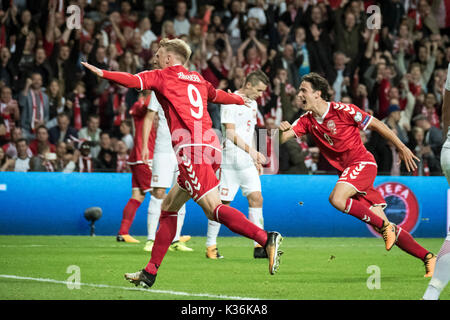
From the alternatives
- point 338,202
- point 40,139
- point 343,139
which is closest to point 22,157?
point 40,139

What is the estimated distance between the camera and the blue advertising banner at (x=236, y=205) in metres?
12.6

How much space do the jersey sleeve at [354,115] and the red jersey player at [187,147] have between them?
192 centimetres

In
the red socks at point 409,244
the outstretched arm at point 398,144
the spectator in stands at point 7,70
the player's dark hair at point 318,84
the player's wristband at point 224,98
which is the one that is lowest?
the red socks at point 409,244

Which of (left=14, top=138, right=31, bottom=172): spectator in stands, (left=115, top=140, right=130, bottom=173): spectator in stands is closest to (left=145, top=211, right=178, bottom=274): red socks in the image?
(left=14, top=138, right=31, bottom=172): spectator in stands

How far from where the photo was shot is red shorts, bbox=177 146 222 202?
6.35m

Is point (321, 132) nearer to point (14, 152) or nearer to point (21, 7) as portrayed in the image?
point (14, 152)

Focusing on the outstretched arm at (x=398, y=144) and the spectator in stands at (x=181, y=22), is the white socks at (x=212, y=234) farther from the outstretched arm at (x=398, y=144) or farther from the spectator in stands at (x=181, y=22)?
the spectator in stands at (x=181, y=22)

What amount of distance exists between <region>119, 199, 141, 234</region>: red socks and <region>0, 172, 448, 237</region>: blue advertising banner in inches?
34.1

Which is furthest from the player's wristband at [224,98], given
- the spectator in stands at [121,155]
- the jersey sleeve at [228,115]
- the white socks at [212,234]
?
the spectator in stands at [121,155]

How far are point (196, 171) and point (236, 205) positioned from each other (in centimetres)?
679

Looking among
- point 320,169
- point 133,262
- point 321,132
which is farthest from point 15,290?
point 320,169

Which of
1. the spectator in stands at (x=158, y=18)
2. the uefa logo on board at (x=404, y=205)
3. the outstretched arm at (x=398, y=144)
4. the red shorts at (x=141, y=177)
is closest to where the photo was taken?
the outstretched arm at (x=398, y=144)

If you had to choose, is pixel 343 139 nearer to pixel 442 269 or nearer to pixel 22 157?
pixel 442 269
